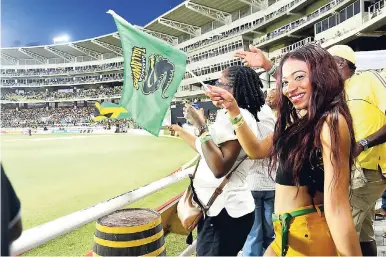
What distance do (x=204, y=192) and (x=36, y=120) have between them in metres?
64.7

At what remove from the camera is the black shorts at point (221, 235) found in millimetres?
1926

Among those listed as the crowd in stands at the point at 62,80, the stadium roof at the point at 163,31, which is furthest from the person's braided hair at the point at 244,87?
the crowd in stands at the point at 62,80

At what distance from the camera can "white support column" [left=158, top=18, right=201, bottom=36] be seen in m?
47.9

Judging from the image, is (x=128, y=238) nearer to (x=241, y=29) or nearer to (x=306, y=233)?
(x=306, y=233)

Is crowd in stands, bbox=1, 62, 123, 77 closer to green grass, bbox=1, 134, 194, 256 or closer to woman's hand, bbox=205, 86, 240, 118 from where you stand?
green grass, bbox=1, 134, 194, 256

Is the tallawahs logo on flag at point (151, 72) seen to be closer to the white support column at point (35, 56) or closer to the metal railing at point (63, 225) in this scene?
the metal railing at point (63, 225)

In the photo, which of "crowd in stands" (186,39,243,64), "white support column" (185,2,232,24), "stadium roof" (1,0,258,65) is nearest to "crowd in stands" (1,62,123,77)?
"stadium roof" (1,0,258,65)

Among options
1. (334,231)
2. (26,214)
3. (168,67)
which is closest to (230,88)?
(168,67)

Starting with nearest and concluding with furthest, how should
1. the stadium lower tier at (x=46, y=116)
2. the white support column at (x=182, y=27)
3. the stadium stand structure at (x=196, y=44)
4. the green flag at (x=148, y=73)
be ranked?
the green flag at (x=148, y=73), the stadium stand structure at (x=196, y=44), the white support column at (x=182, y=27), the stadium lower tier at (x=46, y=116)

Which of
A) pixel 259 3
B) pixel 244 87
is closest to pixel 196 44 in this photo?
Result: pixel 259 3

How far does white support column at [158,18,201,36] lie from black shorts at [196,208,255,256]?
158 ft

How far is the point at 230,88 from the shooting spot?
2.20 m

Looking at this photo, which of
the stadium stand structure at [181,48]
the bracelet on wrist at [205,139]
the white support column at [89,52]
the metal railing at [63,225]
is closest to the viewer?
the metal railing at [63,225]

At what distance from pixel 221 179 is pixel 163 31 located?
52.4 metres
